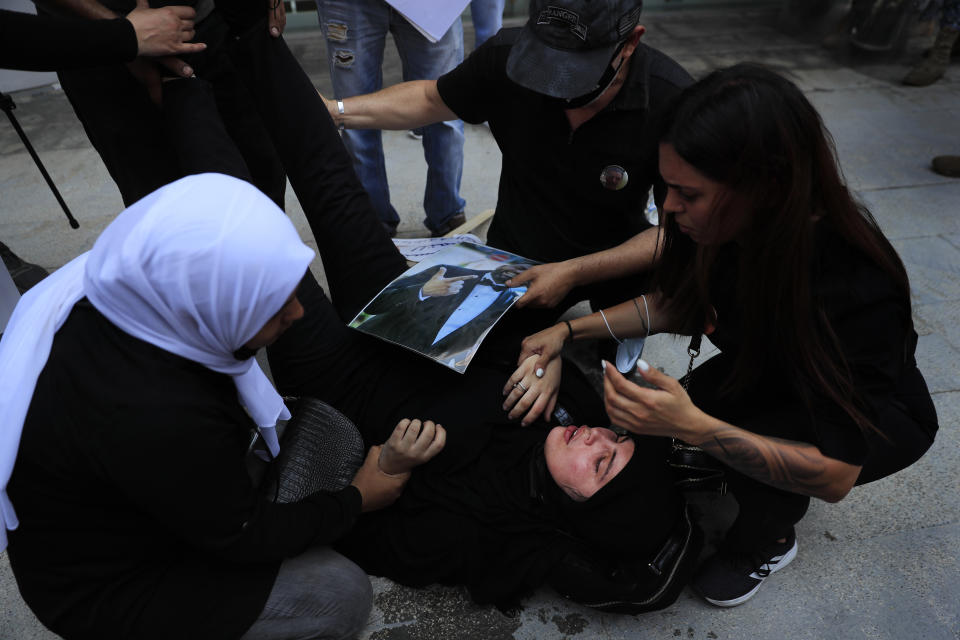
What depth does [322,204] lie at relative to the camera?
212cm

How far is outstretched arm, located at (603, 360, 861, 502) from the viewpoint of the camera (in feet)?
4.55

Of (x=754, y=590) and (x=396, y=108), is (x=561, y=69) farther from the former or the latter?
(x=754, y=590)

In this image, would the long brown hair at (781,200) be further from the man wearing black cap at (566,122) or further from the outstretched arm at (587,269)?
the outstretched arm at (587,269)

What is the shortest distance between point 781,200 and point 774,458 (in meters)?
0.57

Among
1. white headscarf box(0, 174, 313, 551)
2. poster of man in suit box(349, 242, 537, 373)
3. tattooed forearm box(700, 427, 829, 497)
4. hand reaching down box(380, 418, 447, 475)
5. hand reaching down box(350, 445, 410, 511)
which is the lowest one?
hand reaching down box(350, 445, 410, 511)

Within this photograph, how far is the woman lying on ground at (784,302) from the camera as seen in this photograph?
4.07 ft

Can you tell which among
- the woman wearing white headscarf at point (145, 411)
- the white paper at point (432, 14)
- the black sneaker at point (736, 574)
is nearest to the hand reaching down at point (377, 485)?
the woman wearing white headscarf at point (145, 411)

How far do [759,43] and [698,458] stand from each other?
527 centimetres

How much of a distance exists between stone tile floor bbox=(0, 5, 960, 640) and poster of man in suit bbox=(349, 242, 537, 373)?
0.67 meters

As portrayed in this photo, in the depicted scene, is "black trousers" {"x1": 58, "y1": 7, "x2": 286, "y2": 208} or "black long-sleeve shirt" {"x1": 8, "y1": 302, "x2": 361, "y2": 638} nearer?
"black long-sleeve shirt" {"x1": 8, "y1": 302, "x2": 361, "y2": 638}

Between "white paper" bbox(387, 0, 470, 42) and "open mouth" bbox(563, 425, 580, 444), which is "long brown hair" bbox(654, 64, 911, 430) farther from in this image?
"white paper" bbox(387, 0, 470, 42)

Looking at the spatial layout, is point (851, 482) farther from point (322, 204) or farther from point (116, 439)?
point (322, 204)

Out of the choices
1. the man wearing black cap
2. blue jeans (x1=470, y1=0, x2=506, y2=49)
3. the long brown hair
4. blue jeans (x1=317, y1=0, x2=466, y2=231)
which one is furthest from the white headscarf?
blue jeans (x1=470, y1=0, x2=506, y2=49)

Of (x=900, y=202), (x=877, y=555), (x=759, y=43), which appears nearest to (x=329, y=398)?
(x=877, y=555)
